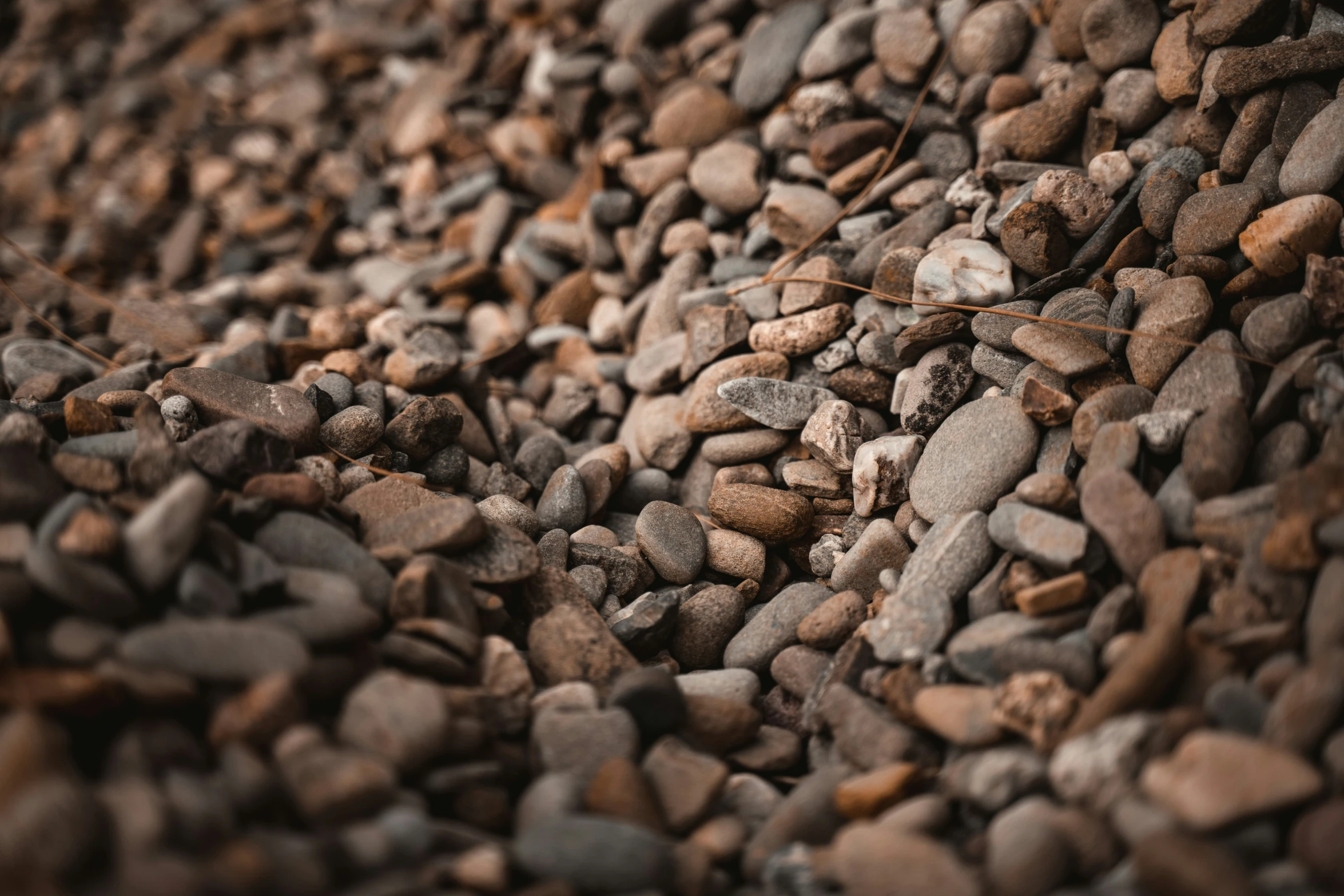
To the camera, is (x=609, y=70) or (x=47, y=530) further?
(x=609, y=70)

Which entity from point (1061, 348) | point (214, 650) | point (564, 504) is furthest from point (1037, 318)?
point (214, 650)

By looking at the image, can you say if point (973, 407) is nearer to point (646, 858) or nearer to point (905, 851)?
point (905, 851)

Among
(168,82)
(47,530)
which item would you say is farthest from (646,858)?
(168,82)

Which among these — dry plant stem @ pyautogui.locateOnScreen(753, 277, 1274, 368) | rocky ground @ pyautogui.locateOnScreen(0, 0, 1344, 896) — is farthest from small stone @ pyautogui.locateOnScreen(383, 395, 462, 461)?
dry plant stem @ pyautogui.locateOnScreen(753, 277, 1274, 368)

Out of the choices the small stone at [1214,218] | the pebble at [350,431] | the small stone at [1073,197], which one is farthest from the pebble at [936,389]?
the pebble at [350,431]

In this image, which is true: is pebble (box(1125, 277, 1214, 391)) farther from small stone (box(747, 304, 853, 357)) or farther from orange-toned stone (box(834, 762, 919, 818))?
orange-toned stone (box(834, 762, 919, 818))

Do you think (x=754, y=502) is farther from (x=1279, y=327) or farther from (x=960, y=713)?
(x=1279, y=327)
